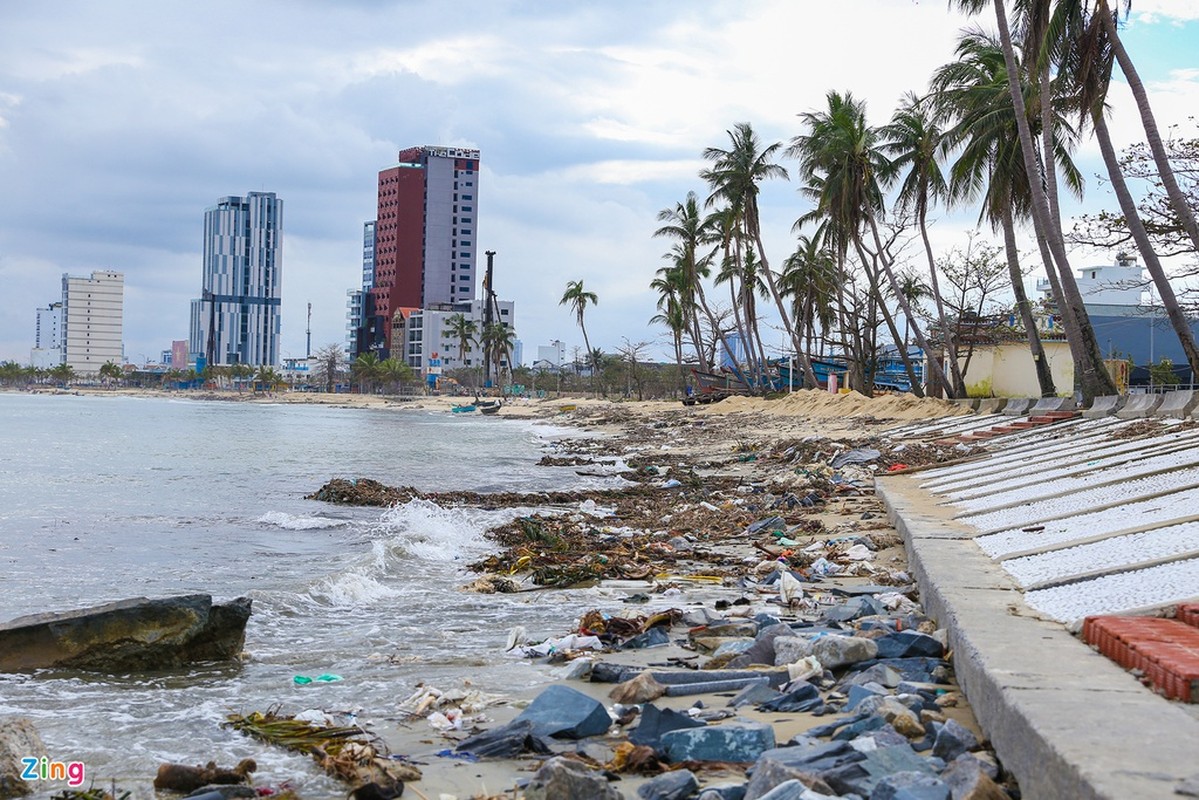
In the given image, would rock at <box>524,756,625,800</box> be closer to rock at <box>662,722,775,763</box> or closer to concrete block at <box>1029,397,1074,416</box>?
rock at <box>662,722,775,763</box>

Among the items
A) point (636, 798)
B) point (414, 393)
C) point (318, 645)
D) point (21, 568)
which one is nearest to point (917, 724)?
Answer: point (636, 798)

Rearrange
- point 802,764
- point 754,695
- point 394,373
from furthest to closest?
1. point 394,373
2. point 754,695
3. point 802,764

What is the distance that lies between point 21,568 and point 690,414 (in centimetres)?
4543

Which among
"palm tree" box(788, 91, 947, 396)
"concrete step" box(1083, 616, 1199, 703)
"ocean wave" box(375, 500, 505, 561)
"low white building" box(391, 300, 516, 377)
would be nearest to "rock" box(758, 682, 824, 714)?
"concrete step" box(1083, 616, 1199, 703)

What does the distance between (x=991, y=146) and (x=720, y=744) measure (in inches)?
1142

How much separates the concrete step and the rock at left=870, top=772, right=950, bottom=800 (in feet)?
3.13

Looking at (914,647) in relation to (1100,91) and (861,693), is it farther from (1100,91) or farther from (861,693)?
(1100,91)

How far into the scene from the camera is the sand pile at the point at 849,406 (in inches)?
1260

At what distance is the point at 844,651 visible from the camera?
5.35 m

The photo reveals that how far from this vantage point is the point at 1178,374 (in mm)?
50812

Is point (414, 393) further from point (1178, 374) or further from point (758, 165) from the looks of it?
point (1178, 374)

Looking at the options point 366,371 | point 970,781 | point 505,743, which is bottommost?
point 505,743

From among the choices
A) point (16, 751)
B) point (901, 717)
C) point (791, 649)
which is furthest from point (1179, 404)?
point (16, 751)

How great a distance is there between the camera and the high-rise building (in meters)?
161
